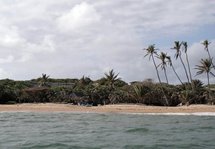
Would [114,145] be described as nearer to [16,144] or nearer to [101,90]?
[16,144]

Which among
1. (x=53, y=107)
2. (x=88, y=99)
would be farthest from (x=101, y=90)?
(x=53, y=107)

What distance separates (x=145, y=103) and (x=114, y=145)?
5955 centimetres

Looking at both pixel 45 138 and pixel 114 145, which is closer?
pixel 114 145

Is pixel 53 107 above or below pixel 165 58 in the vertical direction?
below

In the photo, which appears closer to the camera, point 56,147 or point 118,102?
point 56,147

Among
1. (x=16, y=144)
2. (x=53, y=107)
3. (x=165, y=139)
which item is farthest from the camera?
(x=53, y=107)

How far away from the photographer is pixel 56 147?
73.3 feet

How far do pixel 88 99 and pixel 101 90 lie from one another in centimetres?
343

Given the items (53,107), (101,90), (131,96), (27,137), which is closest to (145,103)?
(131,96)

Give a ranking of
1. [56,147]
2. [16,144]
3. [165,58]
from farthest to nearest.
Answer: [165,58] < [16,144] < [56,147]

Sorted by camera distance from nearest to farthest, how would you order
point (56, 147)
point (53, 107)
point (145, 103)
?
point (56, 147), point (53, 107), point (145, 103)

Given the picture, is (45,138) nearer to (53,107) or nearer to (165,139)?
(165,139)

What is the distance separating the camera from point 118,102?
8244 cm

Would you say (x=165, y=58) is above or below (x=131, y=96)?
above
